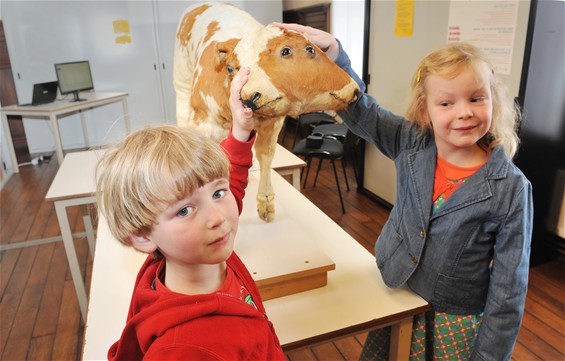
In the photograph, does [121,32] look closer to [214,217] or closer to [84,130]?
[84,130]

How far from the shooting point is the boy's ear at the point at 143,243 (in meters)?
0.66

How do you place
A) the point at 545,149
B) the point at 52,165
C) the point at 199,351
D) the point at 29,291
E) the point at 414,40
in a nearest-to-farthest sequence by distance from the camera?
the point at 199,351 → the point at 545,149 → the point at 29,291 → the point at 414,40 → the point at 52,165

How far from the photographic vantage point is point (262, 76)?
2.71 ft

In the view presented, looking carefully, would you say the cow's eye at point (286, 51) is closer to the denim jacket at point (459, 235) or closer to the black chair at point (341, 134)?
the denim jacket at point (459, 235)

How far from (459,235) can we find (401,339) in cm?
34

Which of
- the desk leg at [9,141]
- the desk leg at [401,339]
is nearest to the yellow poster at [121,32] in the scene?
the desk leg at [9,141]

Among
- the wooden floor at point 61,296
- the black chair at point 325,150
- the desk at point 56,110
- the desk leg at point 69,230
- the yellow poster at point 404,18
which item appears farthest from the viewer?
the desk at point 56,110

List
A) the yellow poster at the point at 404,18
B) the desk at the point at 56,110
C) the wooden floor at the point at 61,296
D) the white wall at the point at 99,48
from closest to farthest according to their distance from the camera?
the wooden floor at the point at 61,296 < the yellow poster at the point at 404,18 < the desk at the point at 56,110 < the white wall at the point at 99,48

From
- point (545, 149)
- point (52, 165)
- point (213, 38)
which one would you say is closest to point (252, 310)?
point (213, 38)

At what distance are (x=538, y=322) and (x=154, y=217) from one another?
6.47 ft

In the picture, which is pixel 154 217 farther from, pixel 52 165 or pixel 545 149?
pixel 52 165

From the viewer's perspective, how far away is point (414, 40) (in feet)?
8.28

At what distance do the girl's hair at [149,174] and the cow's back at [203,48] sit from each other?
1.35 feet

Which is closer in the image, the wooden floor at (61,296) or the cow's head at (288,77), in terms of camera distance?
the cow's head at (288,77)
